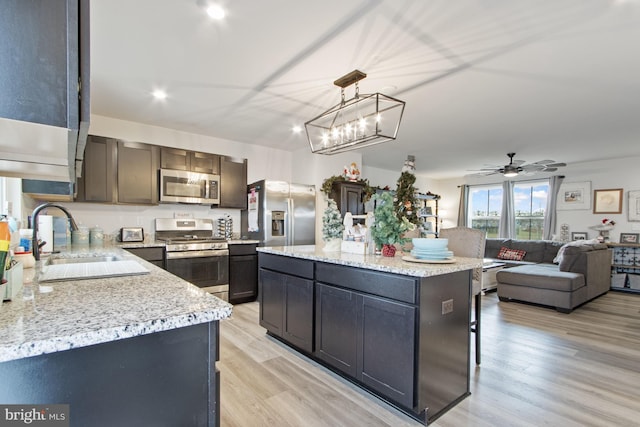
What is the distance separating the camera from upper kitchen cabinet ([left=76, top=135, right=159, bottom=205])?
3.63 meters

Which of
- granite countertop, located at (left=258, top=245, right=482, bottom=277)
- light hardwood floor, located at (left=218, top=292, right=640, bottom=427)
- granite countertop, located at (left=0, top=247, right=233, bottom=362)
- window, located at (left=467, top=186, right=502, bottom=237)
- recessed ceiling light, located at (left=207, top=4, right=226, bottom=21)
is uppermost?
recessed ceiling light, located at (left=207, top=4, right=226, bottom=21)

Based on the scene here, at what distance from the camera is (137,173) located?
12.9ft

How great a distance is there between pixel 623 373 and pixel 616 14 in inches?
101

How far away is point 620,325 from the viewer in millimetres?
3580

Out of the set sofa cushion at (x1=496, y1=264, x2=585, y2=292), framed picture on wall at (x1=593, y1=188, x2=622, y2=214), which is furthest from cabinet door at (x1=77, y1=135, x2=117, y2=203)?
framed picture on wall at (x1=593, y1=188, x2=622, y2=214)

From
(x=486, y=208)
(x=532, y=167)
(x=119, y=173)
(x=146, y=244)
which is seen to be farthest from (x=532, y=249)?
(x=119, y=173)

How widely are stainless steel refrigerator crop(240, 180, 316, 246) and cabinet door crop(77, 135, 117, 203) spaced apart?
5.87ft

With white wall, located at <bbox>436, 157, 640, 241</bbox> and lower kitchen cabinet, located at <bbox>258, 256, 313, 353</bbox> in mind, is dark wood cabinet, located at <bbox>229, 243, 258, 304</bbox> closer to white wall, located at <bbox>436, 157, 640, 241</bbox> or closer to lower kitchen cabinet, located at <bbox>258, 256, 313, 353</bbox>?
lower kitchen cabinet, located at <bbox>258, 256, 313, 353</bbox>

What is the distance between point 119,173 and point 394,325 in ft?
12.0

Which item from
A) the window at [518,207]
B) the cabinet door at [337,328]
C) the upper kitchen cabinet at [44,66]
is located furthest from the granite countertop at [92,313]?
the window at [518,207]

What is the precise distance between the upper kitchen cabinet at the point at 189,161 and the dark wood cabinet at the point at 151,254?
1.11 m

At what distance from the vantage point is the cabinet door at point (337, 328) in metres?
2.15

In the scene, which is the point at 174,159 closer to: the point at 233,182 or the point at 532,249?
the point at 233,182

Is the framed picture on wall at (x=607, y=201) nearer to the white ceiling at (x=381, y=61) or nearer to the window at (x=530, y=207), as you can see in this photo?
the window at (x=530, y=207)
